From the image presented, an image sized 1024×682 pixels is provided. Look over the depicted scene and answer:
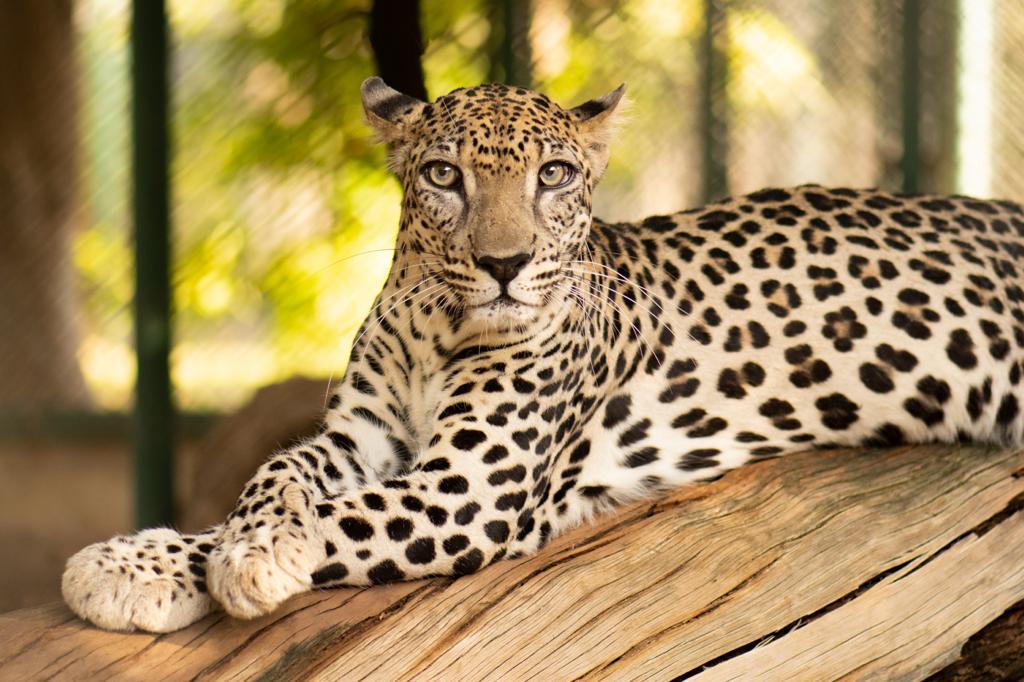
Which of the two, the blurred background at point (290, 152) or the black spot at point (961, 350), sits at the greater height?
the blurred background at point (290, 152)

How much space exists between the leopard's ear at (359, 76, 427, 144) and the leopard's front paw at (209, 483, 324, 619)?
133 centimetres

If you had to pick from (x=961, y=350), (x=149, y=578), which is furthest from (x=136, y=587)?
(x=961, y=350)

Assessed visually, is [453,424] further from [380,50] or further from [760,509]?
[380,50]

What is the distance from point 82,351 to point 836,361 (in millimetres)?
4176

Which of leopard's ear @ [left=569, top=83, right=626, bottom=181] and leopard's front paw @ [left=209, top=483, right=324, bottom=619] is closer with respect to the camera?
leopard's front paw @ [left=209, top=483, right=324, bottom=619]

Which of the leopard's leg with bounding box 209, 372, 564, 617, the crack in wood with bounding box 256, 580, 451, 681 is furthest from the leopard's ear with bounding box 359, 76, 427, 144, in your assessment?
the crack in wood with bounding box 256, 580, 451, 681

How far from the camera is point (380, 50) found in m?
5.59

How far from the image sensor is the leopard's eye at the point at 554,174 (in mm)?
3830

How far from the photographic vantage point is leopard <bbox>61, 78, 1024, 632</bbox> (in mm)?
3596

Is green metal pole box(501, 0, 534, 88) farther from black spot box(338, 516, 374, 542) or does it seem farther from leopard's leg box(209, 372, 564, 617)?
black spot box(338, 516, 374, 542)

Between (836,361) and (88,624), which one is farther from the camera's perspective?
(836,361)

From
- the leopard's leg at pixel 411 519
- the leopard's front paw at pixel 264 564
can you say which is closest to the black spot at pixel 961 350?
the leopard's leg at pixel 411 519

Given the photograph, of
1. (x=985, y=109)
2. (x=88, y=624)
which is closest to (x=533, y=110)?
(x=88, y=624)

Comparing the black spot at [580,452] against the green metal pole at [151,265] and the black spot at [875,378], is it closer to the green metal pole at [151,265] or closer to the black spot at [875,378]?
the black spot at [875,378]
